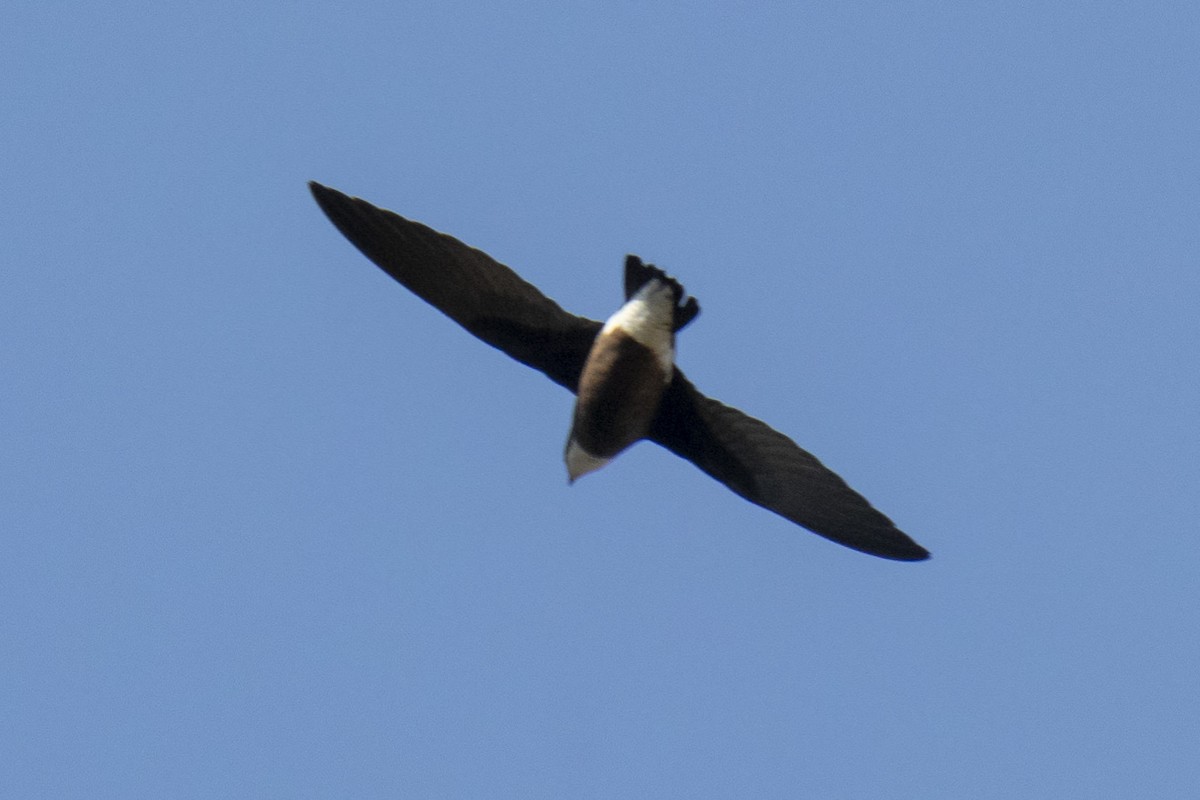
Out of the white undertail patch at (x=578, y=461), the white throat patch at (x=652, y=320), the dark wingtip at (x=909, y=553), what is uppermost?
the white throat patch at (x=652, y=320)

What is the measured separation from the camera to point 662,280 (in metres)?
14.4

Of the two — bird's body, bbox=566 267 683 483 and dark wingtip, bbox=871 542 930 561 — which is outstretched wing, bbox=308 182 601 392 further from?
dark wingtip, bbox=871 542 930 561

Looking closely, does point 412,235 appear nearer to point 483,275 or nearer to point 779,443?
point 483,275

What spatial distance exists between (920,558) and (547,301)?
259cm

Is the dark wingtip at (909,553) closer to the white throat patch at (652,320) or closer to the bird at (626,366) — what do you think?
the bird at (626,366)

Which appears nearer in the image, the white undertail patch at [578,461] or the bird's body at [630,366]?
the bird's body at [630,366]

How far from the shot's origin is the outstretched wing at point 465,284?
562 inches

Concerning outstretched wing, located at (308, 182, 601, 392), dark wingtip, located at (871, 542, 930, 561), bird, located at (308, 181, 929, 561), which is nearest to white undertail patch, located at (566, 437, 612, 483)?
bird, located at (308, 181, 929, 561)

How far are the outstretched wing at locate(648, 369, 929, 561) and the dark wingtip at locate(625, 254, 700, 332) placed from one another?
37 cm

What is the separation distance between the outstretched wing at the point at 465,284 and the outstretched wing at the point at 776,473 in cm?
69

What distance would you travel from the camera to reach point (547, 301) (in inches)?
566

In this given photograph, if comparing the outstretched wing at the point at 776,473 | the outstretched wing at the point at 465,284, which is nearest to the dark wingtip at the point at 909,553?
the outstretched wing at the point at 776,473

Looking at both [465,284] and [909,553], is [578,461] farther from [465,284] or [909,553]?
[909,553]

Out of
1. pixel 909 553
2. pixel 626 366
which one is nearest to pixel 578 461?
pixel 626 366
